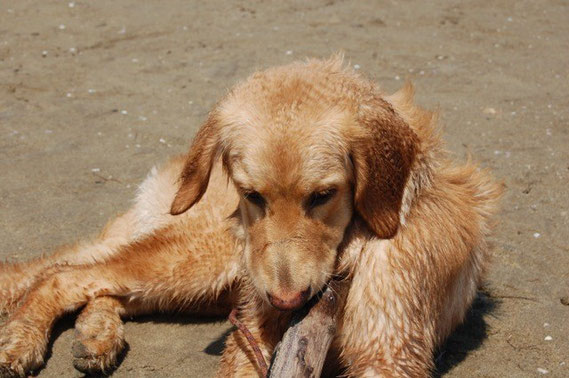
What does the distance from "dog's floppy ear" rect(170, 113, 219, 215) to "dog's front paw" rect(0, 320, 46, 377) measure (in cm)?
111

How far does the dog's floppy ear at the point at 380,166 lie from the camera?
3.83 m

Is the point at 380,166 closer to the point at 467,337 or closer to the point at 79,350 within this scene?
the point at 467,337

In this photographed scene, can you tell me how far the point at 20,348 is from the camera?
15.0 feet

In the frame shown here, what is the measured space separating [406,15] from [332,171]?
737 centimetres

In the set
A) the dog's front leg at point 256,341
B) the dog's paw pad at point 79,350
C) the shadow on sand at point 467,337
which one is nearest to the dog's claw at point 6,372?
the dog's paw pad at point 79,350

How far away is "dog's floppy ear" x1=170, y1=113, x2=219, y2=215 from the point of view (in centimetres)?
418

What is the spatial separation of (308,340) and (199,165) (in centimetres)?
114

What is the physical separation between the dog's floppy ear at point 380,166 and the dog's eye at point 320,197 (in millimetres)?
185

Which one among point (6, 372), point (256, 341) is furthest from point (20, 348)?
point (256, 341)

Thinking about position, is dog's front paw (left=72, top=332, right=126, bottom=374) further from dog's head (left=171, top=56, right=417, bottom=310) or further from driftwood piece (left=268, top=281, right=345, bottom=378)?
driftwood piece (left=268, top=281, right=345, bottom=378)

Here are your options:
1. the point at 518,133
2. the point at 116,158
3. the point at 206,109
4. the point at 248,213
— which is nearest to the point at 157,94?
the point at 206,109

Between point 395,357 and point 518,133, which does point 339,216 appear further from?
point 518,133

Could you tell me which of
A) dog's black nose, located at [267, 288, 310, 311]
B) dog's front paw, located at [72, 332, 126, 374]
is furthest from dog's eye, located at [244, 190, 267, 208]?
dog's front paw, located at [72, 332, 126, 374]

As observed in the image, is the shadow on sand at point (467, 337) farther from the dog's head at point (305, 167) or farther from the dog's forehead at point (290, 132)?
the dog's forehead at point (290, 132)
